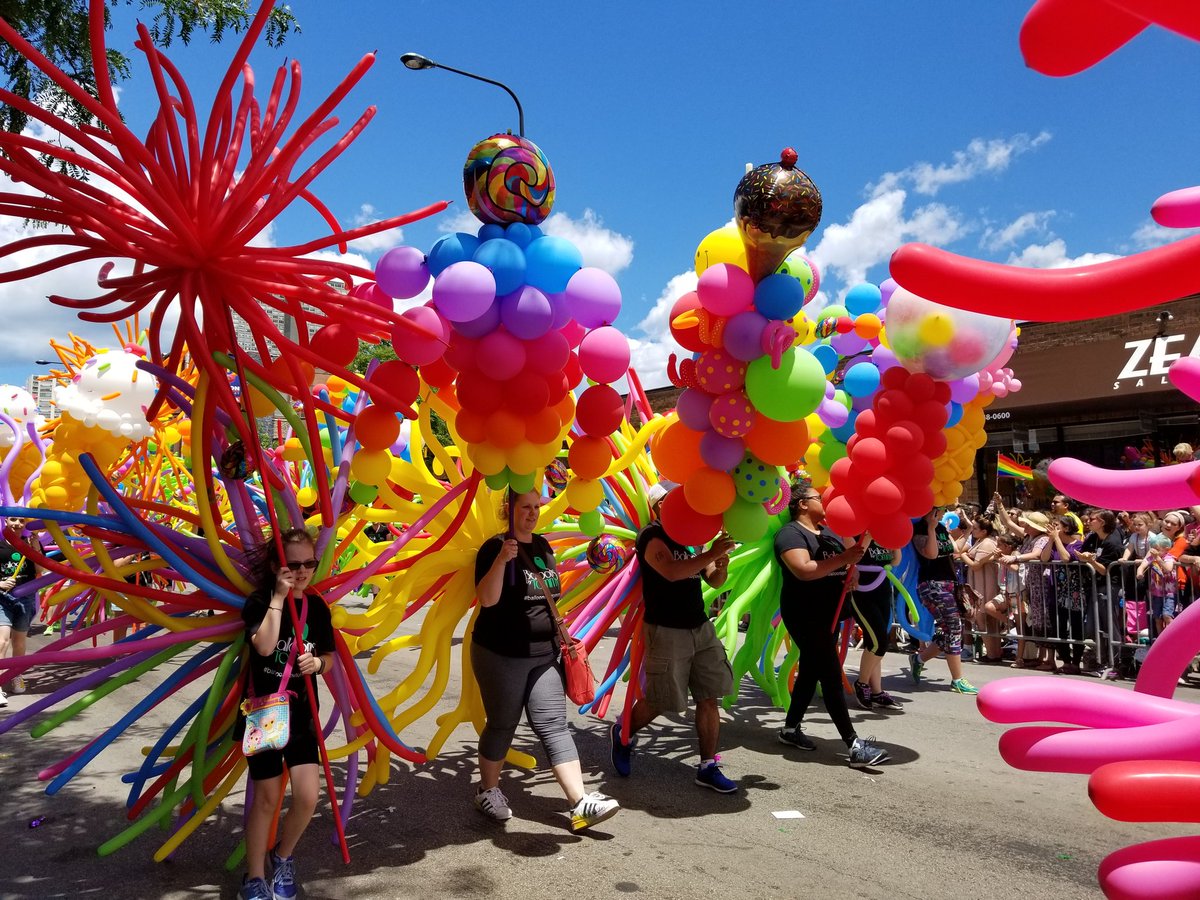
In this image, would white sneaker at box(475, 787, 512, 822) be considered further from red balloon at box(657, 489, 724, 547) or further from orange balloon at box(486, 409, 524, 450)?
orange balloon at box(486, 409, 524, 450)

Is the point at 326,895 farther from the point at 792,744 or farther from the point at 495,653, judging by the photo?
the point at 792,744

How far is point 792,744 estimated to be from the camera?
586cm

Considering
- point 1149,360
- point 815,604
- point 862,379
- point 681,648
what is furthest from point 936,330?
point 1149,360

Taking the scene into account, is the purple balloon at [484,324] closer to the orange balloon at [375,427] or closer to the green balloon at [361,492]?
the orange balloon at [375,427]

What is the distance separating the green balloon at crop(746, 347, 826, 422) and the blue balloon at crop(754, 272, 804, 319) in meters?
0.18

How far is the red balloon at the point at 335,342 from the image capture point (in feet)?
13.0

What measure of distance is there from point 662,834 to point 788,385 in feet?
7.32

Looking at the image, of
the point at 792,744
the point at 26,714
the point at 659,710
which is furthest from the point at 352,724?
the point at 792,744

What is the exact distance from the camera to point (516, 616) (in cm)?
444

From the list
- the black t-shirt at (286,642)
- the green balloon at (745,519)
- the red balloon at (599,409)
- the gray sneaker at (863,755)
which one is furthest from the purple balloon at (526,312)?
the gray sneaker at (863,755)

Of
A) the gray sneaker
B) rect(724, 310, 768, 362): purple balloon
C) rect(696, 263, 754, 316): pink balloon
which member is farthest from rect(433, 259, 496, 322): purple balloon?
the gray sneaker

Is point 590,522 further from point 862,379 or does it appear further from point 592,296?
point 862,379

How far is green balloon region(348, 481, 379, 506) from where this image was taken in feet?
14.2

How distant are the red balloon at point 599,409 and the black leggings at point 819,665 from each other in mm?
1944
